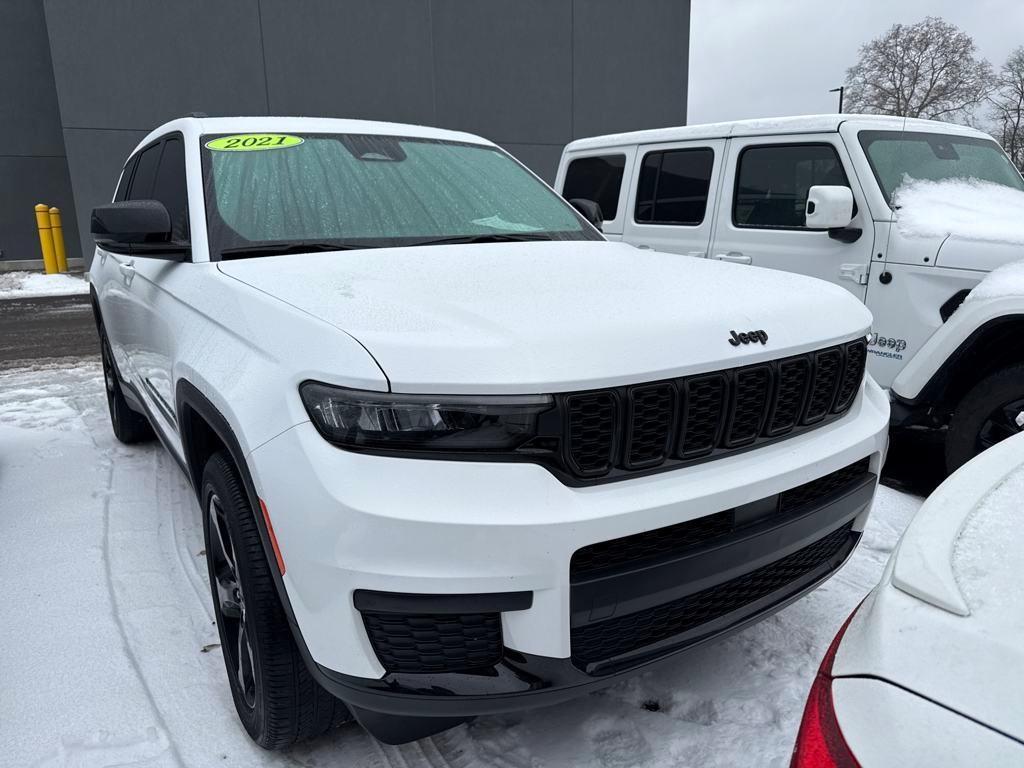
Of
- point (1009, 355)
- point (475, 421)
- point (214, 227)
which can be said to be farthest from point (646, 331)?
point (1009, 355)

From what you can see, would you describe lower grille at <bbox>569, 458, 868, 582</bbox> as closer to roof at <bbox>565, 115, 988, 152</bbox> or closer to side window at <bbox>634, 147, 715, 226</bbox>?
roof at <bbox>565, 115, 988, 152</bbox>

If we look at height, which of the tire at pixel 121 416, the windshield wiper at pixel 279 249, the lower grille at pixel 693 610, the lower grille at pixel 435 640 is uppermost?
the windshield wiper at pixel 279 249

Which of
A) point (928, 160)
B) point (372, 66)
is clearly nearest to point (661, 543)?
point (928, 160)

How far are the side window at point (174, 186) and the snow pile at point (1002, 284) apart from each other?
3.41 meters

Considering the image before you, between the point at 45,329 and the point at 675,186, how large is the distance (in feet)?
27.6

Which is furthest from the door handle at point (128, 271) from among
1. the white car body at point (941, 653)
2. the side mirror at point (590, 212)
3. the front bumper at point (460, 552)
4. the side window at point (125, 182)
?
the white car body at point (941, 653)

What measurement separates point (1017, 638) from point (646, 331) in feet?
3.27

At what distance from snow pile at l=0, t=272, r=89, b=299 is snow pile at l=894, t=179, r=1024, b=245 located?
13186mm

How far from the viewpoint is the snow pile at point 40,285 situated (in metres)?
13.3

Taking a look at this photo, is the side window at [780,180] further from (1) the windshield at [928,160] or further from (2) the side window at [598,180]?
(2) the side window at [598,180]

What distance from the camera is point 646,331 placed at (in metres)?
1.78

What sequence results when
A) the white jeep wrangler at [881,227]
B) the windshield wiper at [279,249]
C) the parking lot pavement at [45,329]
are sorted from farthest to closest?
the parking lot pavement at [45,329], the white jeep wrangler at [881,227], the windshield wiper at [279,249]

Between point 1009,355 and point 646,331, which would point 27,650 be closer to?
point 646,331

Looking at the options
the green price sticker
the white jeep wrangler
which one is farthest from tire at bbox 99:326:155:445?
the white jeep wrangler
